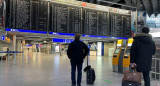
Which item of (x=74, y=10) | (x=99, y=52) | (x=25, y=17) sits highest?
(x=74, y=10)

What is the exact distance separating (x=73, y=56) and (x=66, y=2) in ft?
17.6

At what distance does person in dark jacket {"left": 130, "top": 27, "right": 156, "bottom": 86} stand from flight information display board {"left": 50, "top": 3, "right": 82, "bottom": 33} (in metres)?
5.75

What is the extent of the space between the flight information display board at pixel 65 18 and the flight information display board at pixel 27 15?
1.35 feet

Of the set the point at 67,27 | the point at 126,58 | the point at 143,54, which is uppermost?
the point at 67,27

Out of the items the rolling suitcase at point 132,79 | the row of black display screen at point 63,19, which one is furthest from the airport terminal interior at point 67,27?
the rolling suitcase at point 132,79

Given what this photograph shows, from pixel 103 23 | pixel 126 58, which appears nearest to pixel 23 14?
pixel 103 23

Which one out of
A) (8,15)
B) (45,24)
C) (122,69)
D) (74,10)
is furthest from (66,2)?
(122,69)

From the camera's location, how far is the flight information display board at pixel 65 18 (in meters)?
8.41

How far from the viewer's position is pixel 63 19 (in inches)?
345

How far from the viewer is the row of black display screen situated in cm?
764

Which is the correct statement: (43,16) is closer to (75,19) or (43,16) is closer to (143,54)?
(75,19)

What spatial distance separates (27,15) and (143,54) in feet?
20.6

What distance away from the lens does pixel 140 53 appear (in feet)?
10.2

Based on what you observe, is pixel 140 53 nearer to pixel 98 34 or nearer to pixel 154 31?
pixel 154 31
